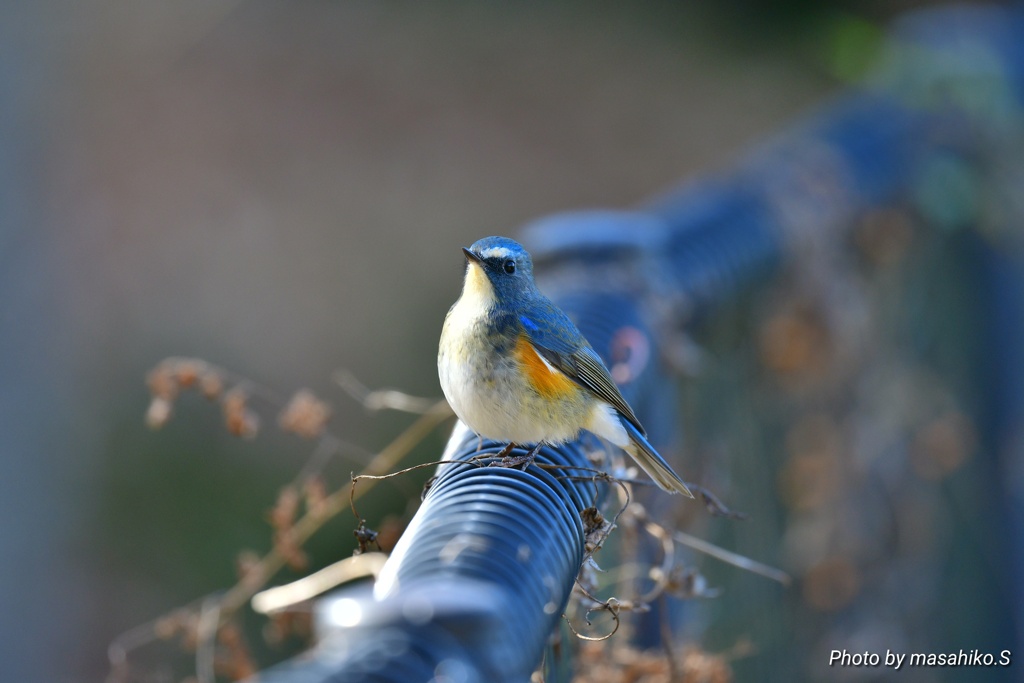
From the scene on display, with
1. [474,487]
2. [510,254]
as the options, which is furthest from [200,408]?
[474,487]

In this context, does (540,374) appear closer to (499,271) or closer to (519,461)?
(499,271)

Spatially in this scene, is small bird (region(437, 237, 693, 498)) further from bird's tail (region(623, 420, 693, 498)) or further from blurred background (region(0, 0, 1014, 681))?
blurred background (region(0, 0, 1014, 681))

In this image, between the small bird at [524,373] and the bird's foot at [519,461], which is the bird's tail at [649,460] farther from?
the bird's foot at [519,461]

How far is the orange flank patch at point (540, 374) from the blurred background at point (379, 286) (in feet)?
3.45

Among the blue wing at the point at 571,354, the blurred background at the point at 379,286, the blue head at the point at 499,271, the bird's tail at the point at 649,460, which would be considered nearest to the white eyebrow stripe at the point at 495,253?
the blue head at the point at 499,271

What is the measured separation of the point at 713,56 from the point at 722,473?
8.44m

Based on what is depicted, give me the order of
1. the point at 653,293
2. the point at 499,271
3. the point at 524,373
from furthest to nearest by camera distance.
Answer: the point at 653,293, the point at 499,271, the point at 524,373

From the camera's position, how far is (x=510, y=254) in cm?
268

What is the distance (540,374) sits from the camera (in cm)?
248

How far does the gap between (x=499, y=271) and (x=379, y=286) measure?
6417 mm

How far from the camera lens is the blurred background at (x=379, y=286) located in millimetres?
4320

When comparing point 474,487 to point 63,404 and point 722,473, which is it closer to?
point 722,473

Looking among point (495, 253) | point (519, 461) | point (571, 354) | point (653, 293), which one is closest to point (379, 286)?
point (653, 293)

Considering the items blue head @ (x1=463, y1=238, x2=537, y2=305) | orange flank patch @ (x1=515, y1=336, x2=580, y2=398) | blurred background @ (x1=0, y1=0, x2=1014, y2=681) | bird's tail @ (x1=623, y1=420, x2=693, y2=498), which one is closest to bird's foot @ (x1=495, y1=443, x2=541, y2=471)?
orange flank patch @ (x1=515, y1=336, x2=580, y2=398)
